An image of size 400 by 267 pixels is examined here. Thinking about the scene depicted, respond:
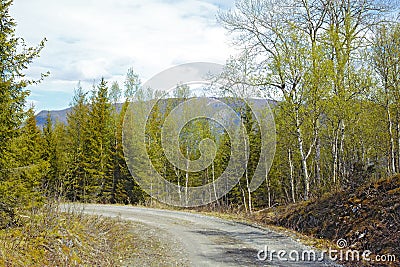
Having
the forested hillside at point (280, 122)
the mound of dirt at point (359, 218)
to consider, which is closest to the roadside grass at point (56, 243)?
the forested hillside at point (280, 122)

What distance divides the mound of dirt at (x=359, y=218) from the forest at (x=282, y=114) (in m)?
0.91

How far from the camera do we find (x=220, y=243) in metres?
9.73

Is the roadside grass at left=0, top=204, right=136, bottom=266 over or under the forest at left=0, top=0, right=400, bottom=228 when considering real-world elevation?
under

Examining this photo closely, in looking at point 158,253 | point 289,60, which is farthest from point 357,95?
point 158,253

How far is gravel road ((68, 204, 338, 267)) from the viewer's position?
7.71 m

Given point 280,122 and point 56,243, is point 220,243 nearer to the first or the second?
point 56,243

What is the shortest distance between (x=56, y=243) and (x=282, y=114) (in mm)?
11968

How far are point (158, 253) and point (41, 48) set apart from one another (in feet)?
18.9

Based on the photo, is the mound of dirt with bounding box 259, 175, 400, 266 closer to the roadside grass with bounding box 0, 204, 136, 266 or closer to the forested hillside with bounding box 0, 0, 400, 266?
the forested hillside with bounding box 0, 0, 400, 266

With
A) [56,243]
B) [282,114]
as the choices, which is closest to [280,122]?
[282,114]

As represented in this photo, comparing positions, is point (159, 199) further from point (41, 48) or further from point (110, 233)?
point (41, 48)

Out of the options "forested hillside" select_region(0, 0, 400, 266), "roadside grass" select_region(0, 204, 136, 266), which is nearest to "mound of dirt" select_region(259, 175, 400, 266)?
"forested hillside" select_region(0, 0, 400, 266)

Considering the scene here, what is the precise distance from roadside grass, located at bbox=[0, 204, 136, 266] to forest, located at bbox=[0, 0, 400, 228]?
2.13ft

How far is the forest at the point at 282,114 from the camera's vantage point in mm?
9086
